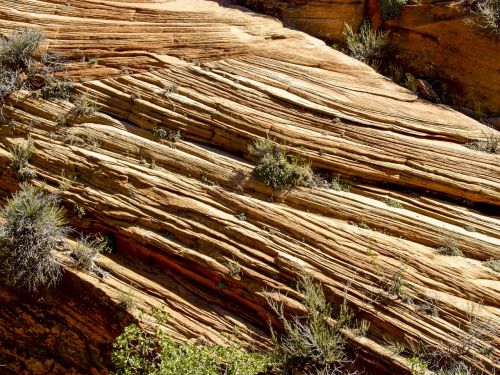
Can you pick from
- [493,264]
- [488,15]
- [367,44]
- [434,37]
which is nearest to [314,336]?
[493,264]

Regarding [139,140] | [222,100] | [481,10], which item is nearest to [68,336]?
[139,140]

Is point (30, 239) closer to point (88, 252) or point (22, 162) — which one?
point (88, 252)

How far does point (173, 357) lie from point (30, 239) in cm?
260

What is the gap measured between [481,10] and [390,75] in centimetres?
173

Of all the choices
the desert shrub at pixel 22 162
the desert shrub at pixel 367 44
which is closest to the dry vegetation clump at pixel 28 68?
the desert shrub at pixel 22 162

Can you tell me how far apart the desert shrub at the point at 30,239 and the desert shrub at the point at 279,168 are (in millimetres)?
2992

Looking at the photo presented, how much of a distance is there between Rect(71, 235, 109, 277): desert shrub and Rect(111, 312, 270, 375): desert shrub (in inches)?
42.1

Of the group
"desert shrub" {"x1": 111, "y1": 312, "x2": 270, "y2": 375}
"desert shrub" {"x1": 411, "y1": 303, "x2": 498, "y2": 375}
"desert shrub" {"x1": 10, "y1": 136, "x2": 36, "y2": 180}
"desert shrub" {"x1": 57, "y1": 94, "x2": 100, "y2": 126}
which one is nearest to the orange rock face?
"desert shrub" {"x1": 411, "y1": 303, "x2": 498, "y2": 375}

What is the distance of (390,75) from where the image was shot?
10406 millimetres

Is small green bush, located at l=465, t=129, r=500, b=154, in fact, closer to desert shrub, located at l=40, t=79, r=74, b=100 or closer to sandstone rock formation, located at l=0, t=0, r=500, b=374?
sandstone rock formation, located at l=0, t=0, r=500, b=374

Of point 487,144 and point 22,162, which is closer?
point 487,144

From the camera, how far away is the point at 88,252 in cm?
859

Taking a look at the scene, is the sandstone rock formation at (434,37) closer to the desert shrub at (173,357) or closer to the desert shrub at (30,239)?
the desert shrub at (30,239)

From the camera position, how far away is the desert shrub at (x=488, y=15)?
31.8 feet
